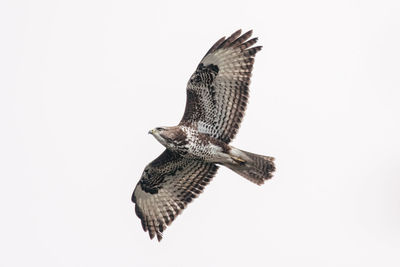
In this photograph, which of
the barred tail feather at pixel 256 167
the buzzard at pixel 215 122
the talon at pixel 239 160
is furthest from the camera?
the barred tail feather at pixel 256 167

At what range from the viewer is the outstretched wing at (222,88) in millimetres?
12680

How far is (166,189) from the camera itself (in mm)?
13531

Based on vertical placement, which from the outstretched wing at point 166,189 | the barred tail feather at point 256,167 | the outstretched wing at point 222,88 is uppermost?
the outstretched wing at point 222,88

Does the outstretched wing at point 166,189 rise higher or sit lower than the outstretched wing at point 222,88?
lower

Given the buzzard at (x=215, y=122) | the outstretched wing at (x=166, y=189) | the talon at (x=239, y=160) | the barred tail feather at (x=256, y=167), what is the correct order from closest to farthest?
the buzzard at (x=215, y=122) → the talon at (x=239, y=160) → the barred tail feather at (x=256, y=167) → the outstretched wing at (x=166, y=189)

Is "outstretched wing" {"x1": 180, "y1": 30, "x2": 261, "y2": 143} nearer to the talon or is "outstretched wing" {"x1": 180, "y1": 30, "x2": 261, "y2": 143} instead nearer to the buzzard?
the buzzard

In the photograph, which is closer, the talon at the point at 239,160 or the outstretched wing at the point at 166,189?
the talon at the point at 239,160

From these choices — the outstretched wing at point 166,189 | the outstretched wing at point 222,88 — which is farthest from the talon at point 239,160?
the outstretched wing at point 166,189

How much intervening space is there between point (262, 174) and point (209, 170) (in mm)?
941

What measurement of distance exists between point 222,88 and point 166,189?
2105 mm

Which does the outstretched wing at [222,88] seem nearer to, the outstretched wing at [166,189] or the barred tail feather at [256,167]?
the barred tail feather at [256,167]

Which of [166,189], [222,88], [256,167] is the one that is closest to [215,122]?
[222,88]

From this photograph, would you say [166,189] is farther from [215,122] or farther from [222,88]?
[222,88]

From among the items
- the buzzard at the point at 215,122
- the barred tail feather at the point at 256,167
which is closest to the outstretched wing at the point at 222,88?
the buzzard at the point at 215,122
